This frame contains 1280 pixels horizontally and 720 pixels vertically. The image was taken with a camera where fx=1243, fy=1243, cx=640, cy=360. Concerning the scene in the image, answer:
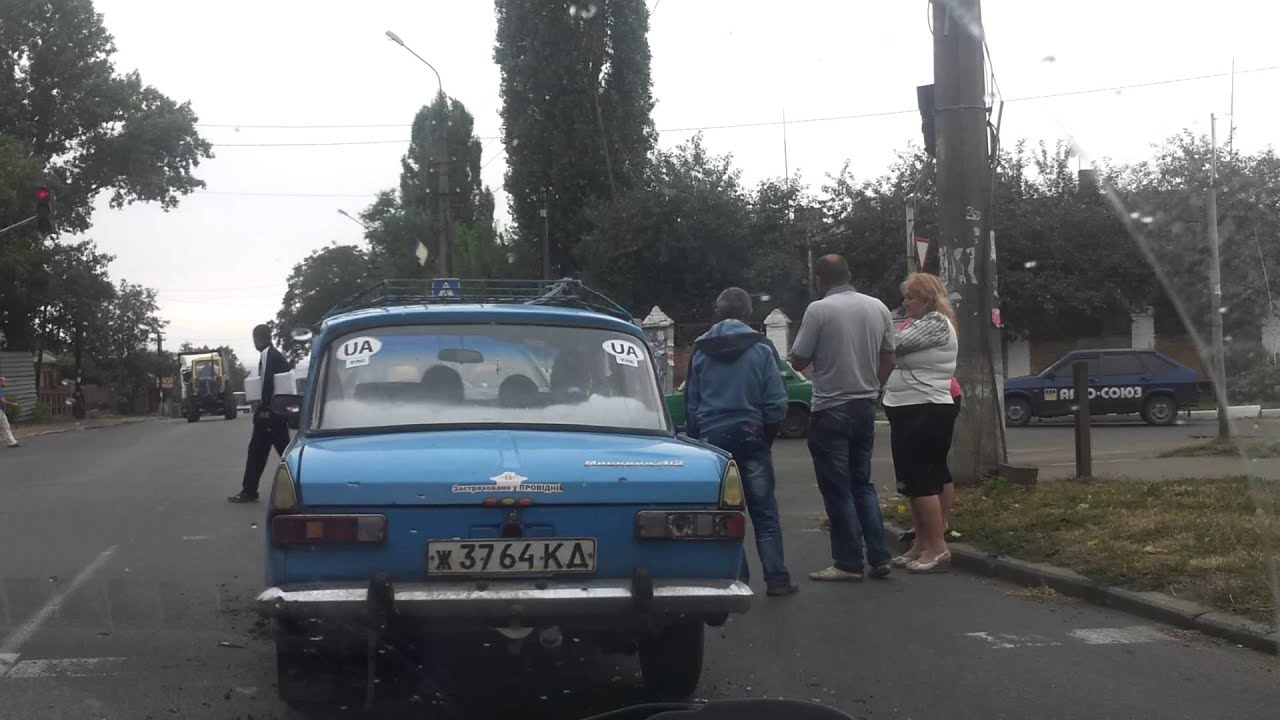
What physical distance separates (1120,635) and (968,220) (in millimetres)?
5167

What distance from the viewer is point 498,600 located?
14.1 feet

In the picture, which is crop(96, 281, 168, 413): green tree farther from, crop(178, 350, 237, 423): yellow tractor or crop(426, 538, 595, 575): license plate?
crop(426, 538, 595, 575): license plate

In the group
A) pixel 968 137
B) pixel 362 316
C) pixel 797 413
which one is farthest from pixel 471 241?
pixel 362 316

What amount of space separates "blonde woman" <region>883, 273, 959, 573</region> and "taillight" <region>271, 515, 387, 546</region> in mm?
4028

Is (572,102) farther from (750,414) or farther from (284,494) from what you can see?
(284,494)

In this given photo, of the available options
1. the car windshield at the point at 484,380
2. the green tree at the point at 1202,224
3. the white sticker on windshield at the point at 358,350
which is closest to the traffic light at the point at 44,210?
the white sticker on windshield at the point at 358,350

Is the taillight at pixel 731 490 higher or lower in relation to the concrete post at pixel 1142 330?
lower

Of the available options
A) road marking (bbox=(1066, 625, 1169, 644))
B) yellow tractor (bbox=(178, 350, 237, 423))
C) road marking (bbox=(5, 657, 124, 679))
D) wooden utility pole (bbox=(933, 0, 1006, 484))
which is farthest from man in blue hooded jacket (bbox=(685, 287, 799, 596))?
yellow tractor (bbox=(178, 350, 237, 423))

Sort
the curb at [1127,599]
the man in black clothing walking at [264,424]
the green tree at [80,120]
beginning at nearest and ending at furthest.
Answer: the curb at [1127,599], the man in black clothing walking at [264,424], the green tree at [80,120]

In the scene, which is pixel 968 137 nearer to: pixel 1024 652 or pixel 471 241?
pixel 1024 652

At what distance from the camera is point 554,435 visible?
5.12 meters

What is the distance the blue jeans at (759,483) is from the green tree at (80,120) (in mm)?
41933

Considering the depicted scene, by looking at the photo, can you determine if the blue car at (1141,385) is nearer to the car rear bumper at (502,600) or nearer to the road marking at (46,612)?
the road marking at (46,612)

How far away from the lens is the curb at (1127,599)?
5645 millimetres
